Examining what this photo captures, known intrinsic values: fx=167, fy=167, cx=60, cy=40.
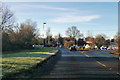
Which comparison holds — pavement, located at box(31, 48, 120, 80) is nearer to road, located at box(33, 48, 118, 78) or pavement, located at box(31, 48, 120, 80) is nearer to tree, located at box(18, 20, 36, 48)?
road, located at box(33, 48, 118, 78)

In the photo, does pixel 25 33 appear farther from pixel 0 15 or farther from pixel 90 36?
pixel 90 36

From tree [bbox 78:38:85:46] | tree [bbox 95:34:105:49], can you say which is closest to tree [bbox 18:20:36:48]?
tree [bbox 95:34:105:49]

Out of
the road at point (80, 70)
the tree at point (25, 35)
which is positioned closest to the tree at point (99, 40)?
the tree at point (25, 35)

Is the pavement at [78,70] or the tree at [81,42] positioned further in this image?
the tree at [81,42]

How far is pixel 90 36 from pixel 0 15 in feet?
185

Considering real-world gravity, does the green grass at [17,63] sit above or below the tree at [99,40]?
below

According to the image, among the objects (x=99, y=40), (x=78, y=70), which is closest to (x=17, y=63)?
(x=78, y=70)

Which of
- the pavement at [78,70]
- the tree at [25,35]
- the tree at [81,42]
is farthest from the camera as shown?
the tree at [81,42]

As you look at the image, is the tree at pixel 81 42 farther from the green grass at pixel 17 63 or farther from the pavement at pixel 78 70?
the pavement at pixel 78 70

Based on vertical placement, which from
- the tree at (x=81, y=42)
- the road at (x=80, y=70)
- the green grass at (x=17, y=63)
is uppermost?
the tree at (x=81, y=42)

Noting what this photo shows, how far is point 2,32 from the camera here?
3212 cm

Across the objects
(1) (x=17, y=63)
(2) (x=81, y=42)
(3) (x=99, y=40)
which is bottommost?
(1) (x=17, y=63)

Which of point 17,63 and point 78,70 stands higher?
point 17,63

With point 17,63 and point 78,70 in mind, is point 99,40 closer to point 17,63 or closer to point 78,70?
point 17,63
